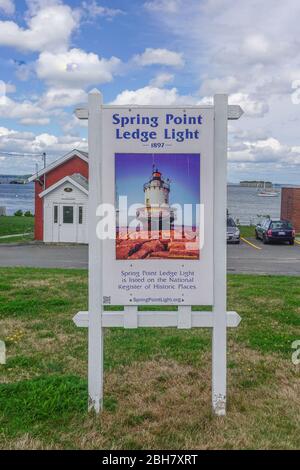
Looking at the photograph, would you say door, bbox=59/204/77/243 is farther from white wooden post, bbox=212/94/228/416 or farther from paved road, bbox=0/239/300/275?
white wooden post, bbox=212/94/228/416

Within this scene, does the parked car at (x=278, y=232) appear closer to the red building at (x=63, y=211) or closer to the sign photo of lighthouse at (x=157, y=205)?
the red building at (x=63, y=211)

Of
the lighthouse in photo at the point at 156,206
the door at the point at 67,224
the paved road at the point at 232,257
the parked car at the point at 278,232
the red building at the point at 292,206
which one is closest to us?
the lighthouse in photo at the point at 156,206

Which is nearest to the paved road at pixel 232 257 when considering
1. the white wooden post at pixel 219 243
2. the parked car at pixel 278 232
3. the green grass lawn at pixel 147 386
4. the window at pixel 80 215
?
the parked car at pixel 278 232

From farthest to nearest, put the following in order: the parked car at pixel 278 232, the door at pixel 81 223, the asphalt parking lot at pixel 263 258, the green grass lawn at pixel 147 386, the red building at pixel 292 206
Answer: the red building at pixel 292 206 < the parked car at pixel 278 232 < the door at pixel 81 223 < the asphalt parking lot at pixel 263 258 < the green grass lawn at pixel 147 386

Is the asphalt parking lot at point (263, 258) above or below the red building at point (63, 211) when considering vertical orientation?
below

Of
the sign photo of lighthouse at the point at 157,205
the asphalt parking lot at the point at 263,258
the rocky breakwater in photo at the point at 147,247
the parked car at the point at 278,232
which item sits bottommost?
A: the asphalt parking lot at the point at 263,258

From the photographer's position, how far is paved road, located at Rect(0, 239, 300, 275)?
59.9ft

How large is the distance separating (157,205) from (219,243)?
2.10 feet

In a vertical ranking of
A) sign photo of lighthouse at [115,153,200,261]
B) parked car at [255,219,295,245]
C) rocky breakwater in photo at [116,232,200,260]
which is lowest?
parked car at [255,219,295,245]

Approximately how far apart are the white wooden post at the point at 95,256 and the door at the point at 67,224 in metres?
24.2

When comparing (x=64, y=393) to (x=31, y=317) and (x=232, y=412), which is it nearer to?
(x=232, y=412)

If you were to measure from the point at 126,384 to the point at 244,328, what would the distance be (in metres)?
2.69

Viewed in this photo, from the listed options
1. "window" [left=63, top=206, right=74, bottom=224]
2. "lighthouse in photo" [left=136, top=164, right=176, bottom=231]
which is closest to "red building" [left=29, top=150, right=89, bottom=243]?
"window" [left=63, top=206, right=74, bottom=224]

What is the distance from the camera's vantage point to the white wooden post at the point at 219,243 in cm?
450
